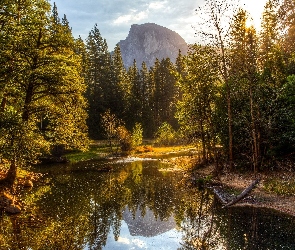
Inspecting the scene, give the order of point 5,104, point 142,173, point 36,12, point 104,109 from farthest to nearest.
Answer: point 104,109 → point 142,173 → point 5,104 → point 36,12

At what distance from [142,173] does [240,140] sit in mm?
11226

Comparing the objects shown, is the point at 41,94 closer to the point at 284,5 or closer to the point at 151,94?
the point at 284,5

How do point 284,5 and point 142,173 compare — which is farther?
point 284,5

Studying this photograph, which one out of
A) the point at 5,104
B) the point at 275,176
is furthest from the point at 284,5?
the point at 5,104

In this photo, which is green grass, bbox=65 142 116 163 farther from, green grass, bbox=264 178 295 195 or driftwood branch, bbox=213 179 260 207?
green grass, bbox=264 178 295 195

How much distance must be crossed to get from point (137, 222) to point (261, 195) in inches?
338

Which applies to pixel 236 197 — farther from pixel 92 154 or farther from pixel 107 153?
pixel 107 153

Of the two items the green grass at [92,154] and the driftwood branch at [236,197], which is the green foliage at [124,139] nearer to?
the green grass at [92,154]

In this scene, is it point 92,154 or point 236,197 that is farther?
point 92,154

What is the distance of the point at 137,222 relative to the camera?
55.7 feet

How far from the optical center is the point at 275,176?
24.2m

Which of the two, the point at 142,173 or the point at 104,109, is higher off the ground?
the point at 104,109

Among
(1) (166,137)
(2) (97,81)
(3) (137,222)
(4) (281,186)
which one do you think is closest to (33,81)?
(3) (137,222)

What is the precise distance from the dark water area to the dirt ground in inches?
40.0
